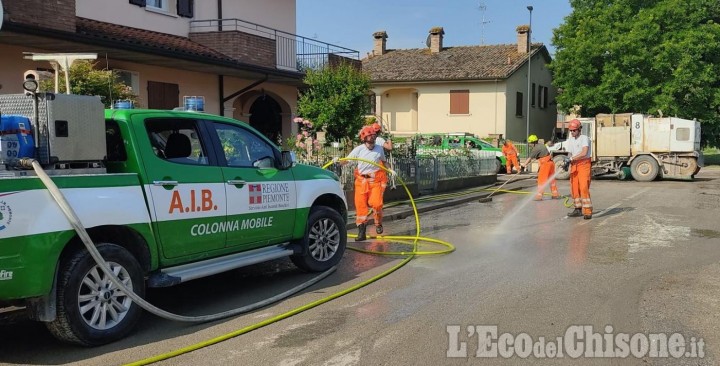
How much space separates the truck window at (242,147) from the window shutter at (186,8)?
9461mm

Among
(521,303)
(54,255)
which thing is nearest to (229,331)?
(54,255)

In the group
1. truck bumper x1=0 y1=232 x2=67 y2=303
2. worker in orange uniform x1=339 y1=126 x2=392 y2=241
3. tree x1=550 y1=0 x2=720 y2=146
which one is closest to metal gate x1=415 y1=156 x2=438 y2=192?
worker in orange uniform x1=339 y1=126 x2=392 y2=241

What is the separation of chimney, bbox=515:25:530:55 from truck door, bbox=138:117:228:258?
34.2 m

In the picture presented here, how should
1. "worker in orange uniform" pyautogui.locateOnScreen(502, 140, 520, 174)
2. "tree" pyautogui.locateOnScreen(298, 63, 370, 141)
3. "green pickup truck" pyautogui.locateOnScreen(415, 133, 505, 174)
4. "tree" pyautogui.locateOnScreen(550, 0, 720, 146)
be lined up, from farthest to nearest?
"tree" pyautogui.locateOnScreen(550, 0, 720, 146)
"worker in orange uniform" pyautogui.locateOnScreen(502, 140, 520, 174)
"green pickup truck" pyautogui.locateOnScreen(415, 133, 505, 174)
"tree" pyautogui.locateOnScreen(298, 63, 370, 141)

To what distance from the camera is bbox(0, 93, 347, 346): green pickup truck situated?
4383 millimetres

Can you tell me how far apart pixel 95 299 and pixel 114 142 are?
141cm

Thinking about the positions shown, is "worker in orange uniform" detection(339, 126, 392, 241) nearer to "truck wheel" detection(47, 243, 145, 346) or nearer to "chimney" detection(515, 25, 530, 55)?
"truck wheel" detection(47, 243, 145, 346)

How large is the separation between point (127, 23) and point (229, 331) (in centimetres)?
1025

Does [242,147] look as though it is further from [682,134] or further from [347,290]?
[682,134]

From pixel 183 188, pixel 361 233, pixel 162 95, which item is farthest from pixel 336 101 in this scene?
pixel 183 188

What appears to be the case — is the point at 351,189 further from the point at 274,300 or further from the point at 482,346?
the point at 482,346

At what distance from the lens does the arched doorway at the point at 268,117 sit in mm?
18422

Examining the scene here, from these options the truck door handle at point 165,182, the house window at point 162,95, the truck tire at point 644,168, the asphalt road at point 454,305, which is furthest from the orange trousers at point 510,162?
the truck door handle at point 165,182

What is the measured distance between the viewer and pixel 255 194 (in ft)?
20.9
